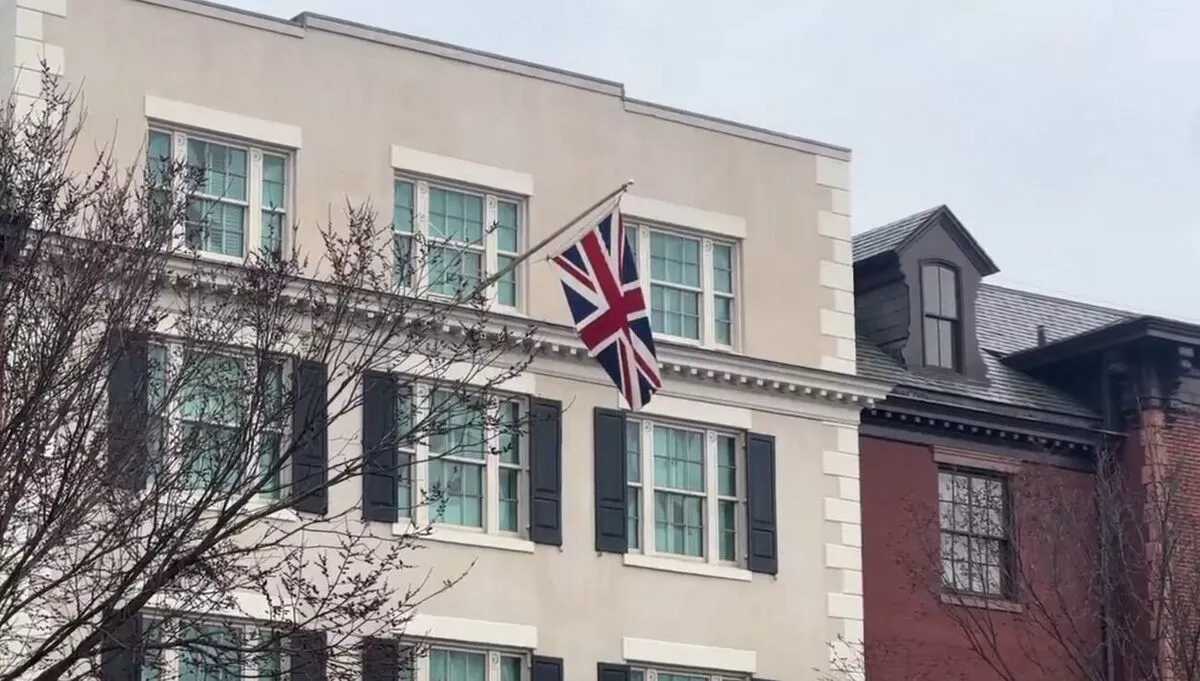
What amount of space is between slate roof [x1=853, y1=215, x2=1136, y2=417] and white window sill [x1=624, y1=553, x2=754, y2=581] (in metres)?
3.66

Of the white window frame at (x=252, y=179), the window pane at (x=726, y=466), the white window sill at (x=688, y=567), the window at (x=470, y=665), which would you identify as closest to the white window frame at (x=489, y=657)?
the window at (x=470, y=665)

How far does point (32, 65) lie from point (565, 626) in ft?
28.1

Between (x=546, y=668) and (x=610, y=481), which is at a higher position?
(x=610, y=481)

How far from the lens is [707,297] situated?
104 feet

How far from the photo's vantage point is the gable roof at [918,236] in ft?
114

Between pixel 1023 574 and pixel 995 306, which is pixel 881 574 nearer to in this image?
pixel 1023 574

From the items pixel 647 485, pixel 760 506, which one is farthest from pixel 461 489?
pixel 760 506

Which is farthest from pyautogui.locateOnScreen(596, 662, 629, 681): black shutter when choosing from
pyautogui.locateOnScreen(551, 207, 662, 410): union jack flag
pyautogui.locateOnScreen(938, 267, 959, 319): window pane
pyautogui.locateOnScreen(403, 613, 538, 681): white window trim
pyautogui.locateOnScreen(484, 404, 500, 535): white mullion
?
pyautogui.locateOnScreen(938, 267, 959, 319): window pane

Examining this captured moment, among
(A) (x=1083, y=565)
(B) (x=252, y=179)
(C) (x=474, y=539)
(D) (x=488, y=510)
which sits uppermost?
(B) (x=252, y=179)

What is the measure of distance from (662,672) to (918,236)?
7814mm

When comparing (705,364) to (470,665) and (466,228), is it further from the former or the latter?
(470,665)

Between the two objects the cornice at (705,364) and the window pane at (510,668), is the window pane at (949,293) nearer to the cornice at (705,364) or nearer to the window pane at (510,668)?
the cornice at (705,364)

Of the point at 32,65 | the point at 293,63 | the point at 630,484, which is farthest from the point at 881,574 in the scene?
the point at 32,65

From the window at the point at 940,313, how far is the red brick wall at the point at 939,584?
6.38ft
